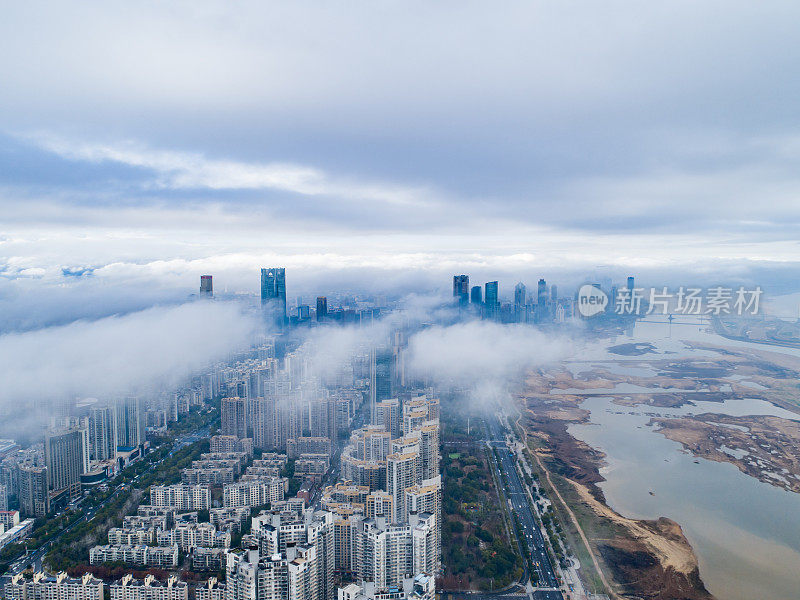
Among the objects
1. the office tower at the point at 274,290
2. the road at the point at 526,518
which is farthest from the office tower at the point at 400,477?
the office tower at the point at 274,290

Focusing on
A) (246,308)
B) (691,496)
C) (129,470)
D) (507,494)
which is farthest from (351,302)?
(691,496)

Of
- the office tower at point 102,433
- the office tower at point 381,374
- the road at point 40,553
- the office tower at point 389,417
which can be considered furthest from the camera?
the office tower at point 381,374

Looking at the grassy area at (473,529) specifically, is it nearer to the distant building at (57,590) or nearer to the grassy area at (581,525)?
the grassy area at (581,525)

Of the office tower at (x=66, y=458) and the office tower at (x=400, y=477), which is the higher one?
the office tower at (x=400, y=477)

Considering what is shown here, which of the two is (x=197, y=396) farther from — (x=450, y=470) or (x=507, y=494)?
(x=507, y=494)

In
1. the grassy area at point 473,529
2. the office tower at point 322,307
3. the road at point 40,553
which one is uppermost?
the office tower at point 322,307

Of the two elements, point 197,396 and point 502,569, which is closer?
point 502,569

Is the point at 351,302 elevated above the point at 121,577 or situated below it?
above

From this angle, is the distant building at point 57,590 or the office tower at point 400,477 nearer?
the distant building at point 57,590
